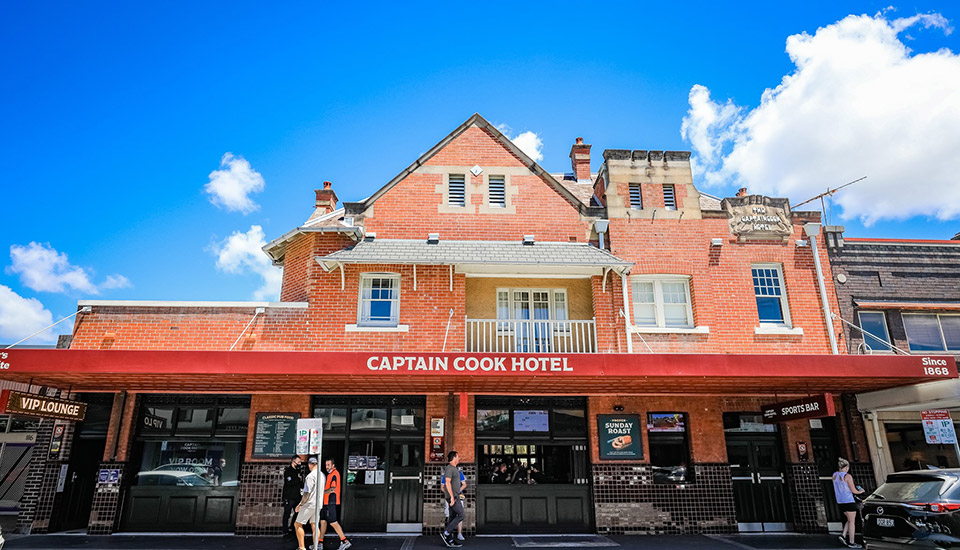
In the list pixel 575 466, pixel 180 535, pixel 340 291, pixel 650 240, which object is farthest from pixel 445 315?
pixel 180 535

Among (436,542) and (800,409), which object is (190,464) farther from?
(800,409)

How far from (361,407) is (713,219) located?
9.84 metres

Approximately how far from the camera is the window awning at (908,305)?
14.6 metres

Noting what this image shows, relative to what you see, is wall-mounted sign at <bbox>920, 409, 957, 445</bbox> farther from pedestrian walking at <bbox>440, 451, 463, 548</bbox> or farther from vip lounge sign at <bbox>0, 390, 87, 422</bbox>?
vip lounge sign at <bbox>0, 390, 87, 422</bbox>

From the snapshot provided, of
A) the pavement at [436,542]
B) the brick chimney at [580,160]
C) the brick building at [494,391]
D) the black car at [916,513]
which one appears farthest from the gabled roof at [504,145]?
the black car at [916,513]

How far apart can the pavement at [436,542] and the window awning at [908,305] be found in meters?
5.60

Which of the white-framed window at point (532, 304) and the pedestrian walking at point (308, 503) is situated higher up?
the white-framed window at point (532, 304)

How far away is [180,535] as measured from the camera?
41.4ft

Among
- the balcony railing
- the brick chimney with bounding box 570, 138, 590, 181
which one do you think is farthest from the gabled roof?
the brick chimney with bounding box 570, 138, 590, 181

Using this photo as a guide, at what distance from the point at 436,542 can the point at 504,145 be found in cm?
969

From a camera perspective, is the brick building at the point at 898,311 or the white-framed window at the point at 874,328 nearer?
the brick building at the point at 898,311

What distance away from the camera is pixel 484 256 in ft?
44.4

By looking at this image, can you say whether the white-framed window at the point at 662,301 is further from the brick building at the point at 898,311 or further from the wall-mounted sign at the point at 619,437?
the brick building at the point at 898,311

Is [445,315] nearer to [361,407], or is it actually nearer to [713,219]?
[361,407]
